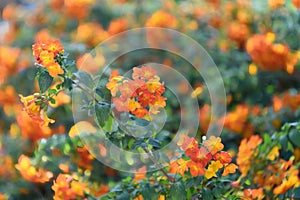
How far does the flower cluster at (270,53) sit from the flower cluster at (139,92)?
4.07 ft

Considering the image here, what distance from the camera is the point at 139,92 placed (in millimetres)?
1524

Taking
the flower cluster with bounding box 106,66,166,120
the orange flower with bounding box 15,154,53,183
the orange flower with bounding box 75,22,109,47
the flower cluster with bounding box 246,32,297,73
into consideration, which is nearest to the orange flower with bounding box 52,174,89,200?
the orange flower with bounding box 15,154,53,183

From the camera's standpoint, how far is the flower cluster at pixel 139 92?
5.01 ft

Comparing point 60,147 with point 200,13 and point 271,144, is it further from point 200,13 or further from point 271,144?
point 200,13

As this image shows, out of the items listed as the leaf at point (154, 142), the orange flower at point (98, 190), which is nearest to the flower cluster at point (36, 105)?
the leaf at point (154, 142)

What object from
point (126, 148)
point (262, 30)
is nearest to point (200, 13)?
point (262, 30)

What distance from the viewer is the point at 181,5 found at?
4.14 m

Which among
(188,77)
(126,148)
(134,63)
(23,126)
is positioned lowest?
(126,148)

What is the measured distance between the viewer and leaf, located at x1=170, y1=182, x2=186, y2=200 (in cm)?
155

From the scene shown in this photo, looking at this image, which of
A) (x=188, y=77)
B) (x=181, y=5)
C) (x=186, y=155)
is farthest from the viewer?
(x=181, y=5)

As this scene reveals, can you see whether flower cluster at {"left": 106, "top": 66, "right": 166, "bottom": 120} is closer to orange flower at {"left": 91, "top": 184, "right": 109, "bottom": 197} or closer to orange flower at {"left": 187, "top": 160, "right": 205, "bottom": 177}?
orange flower at {"left": 187, "top": 160, "right": 205, "bottom": 177}

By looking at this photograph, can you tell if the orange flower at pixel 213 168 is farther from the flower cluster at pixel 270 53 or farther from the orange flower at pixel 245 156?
the flower cluster at pixel 270 53

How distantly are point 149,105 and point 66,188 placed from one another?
1.30 ft

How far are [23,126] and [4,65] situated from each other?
105 cm
